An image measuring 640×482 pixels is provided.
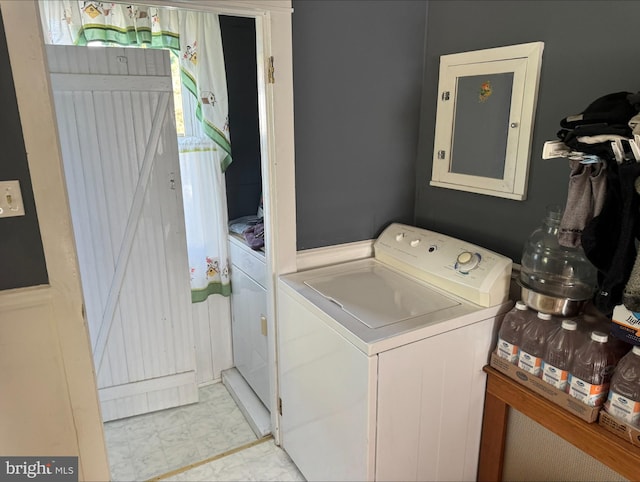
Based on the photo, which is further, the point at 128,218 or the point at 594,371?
the point at 128,218

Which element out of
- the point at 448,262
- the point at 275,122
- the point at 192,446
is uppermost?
the point at 275,122

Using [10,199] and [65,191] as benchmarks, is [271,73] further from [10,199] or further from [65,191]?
[10,199]

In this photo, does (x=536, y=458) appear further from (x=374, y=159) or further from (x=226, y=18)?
A: (x=226, y=18)

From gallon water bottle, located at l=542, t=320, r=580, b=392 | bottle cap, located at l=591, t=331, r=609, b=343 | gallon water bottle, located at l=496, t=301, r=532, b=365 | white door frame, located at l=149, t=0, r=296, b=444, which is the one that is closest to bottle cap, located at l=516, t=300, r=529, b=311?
gallon water bottle, located at l=496, t=301, r=532, b=365

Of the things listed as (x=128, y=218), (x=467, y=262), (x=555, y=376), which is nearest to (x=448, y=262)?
(x=467, y=262)

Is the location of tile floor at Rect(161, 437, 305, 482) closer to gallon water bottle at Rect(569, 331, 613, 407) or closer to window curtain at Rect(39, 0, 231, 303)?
window curtain at Rect(39, 0, 231, 303)

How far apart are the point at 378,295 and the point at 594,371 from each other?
73 centimetres

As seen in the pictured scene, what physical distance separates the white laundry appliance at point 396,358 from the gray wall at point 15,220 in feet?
2.94

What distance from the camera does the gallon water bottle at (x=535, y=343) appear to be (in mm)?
1522

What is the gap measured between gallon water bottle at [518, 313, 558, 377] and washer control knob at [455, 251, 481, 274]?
28 centimetres

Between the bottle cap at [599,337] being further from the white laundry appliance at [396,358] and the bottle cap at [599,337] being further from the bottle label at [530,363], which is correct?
the white laundry appliance at [396,358]

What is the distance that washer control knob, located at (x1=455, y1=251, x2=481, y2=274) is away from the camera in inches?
67.1

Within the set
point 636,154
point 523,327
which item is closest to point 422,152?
point 523,327

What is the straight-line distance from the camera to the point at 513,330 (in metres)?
1.62
